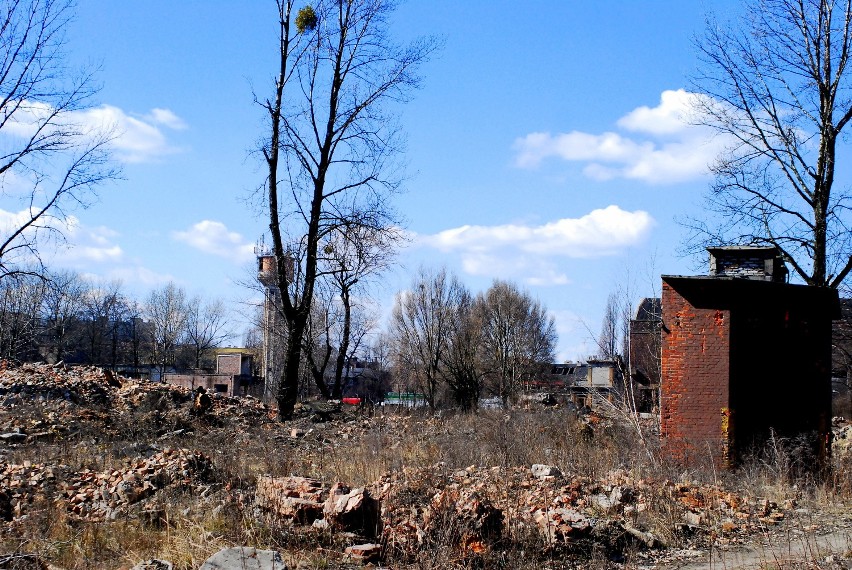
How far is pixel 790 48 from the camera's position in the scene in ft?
74.5

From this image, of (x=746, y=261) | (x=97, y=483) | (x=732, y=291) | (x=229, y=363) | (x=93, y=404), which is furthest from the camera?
(x=229, y=363)

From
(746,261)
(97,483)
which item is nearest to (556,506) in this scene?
(97,483)

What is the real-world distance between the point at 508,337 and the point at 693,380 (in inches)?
1679

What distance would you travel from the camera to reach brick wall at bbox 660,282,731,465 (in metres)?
16.3

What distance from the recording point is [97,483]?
10.2 meters

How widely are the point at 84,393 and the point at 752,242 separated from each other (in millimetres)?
18514

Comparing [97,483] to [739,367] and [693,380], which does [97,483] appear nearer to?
[693,380]

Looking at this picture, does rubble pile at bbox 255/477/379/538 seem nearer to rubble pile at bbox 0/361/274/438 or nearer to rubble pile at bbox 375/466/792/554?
rubble pile at bbox 375/466/792/554

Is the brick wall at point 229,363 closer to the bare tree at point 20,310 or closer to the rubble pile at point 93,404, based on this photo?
the bare tree at point 20,310

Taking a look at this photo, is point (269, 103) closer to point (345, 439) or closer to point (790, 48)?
point (345, 439)

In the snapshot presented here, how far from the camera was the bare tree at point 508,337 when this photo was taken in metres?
58.2

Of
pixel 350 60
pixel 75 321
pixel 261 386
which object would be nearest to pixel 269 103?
pixel 350 60

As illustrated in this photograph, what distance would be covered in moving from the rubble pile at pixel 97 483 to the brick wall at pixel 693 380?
10073 mm

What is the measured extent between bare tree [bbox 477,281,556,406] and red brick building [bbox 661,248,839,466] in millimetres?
39756
